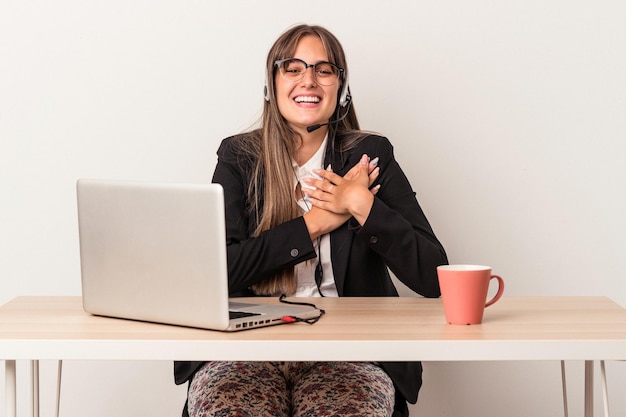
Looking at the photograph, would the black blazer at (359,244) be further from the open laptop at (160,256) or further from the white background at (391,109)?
the white background at (391,109)

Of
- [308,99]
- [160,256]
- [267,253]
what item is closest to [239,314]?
[160,256]

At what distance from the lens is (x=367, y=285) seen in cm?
208

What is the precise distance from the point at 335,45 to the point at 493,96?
72cm

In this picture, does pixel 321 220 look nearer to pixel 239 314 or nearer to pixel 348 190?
pixel 348 190

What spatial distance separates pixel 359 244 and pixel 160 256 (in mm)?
682

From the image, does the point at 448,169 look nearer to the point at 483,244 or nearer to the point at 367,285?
the point at 483,244

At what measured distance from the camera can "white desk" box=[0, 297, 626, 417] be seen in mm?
1328

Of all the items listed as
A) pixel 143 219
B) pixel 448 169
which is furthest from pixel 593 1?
pixel 143 219

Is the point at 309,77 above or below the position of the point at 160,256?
above


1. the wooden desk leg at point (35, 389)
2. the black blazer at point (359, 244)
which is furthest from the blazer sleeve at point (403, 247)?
the wooden desk leg at point (35, 389)

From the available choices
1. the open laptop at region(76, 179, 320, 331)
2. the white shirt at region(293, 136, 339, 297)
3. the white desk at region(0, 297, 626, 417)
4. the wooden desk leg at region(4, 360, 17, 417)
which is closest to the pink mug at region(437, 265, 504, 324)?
the white desk at region(0, 297, 626, 417)

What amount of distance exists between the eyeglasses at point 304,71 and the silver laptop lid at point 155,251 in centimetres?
71

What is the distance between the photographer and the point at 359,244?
2.03 meters

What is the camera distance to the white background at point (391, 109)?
8.71 ft
